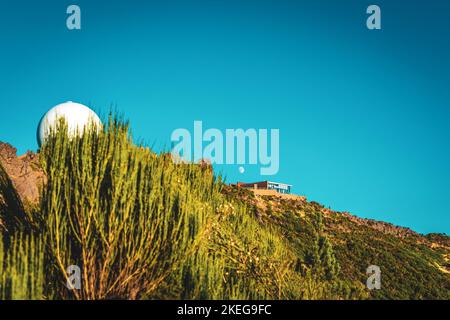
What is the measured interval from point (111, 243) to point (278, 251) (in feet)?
23.0

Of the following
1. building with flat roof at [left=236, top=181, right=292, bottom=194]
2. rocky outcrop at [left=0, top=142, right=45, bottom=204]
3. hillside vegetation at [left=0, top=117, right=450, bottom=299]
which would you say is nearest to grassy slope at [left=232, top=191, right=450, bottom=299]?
building with flat roof at [left=236, top=181, right=292, bottom=194]

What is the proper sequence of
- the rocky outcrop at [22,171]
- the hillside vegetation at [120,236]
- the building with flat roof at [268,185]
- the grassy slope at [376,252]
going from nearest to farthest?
the hillside vegetation at [120,236] < the rocky outcrop at [22,171] < the grassy slope at [376,252] < the building with flat roof at [268,185]

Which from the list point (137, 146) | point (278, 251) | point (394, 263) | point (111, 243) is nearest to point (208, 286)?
point (111, 243)

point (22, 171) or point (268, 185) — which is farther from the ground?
point (268, 185)

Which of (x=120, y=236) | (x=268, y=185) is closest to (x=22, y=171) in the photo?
(x=120, y=236)

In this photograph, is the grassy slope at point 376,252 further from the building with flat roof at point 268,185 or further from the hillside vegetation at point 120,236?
the hillside vegetation at point 120,236

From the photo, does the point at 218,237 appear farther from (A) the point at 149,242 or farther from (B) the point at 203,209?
(A) the point at 149,242

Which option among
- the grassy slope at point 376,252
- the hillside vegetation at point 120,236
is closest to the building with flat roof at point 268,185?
the grassy slope at point 376,252

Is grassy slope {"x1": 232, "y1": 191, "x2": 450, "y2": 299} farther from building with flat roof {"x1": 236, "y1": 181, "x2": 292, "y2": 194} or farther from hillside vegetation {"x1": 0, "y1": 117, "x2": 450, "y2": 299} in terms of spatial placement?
hillside vegetation {"x1": 0, "y1": 117, "x2": 450, "y2": 299}

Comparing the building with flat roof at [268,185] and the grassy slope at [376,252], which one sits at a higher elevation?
the building with flat roof at [268,185]

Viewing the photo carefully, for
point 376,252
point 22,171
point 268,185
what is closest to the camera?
point 22,171

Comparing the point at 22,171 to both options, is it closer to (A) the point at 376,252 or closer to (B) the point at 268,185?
(A) the point at 376,252

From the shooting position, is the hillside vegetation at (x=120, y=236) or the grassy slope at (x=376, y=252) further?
the grassy slope at (x=376, y=252)

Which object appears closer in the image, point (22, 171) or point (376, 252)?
point (22, 171)
